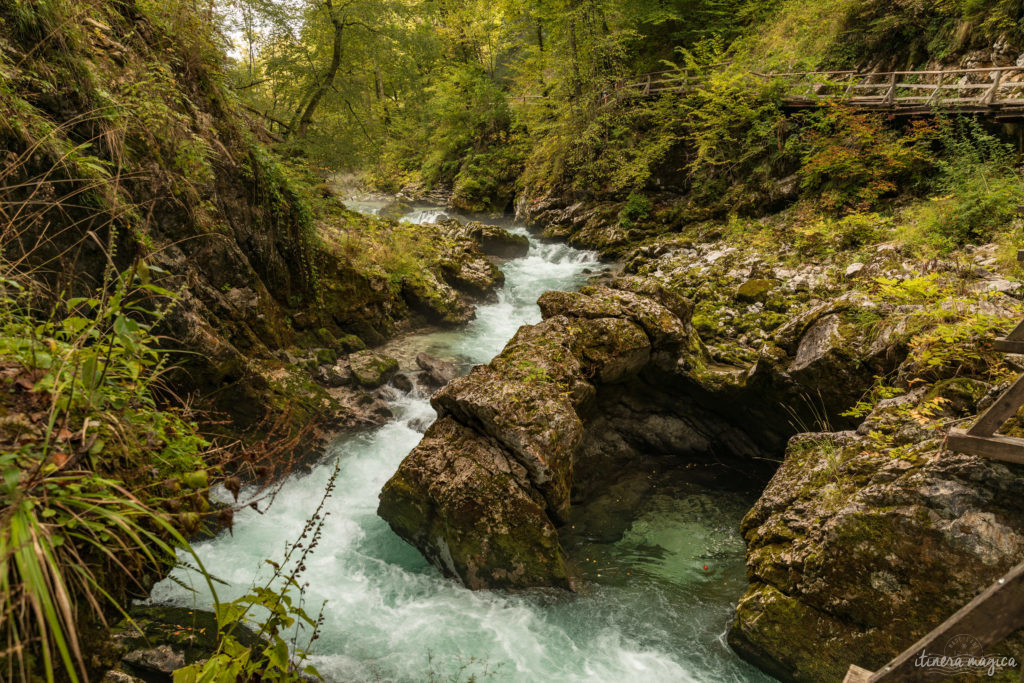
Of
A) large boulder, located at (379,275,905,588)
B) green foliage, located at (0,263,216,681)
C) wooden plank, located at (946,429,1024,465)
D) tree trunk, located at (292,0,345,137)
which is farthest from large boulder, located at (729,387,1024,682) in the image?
tree trunk, located at (292,0,345,137)

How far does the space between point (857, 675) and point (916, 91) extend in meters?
14.9

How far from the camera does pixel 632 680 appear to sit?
4555mm

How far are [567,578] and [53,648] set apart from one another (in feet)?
15.8

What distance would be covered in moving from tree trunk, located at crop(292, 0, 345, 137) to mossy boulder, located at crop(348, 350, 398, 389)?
19.3ft

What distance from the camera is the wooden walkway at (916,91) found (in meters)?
9.80

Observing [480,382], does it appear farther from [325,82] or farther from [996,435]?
[325,82]

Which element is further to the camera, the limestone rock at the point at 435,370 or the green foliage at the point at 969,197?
the limestone rock at the point at 435,370

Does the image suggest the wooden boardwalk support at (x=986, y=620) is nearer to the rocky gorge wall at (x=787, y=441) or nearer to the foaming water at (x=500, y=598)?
the rocky gorge wall at (x=787, y=441)

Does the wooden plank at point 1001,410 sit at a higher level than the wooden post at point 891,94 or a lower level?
lower

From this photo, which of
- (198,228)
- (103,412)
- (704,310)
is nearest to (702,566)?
(704,310)

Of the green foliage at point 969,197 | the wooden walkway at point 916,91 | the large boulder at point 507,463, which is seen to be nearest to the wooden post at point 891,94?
the wooden walkway at point 916,91

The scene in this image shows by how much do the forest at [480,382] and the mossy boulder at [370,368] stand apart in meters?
0.06

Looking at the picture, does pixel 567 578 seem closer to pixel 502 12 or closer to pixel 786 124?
pixel 786 124

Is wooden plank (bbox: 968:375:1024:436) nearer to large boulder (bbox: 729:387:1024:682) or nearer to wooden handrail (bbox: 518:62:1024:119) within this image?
large boulder (bbox: 729:387:1024:682)
